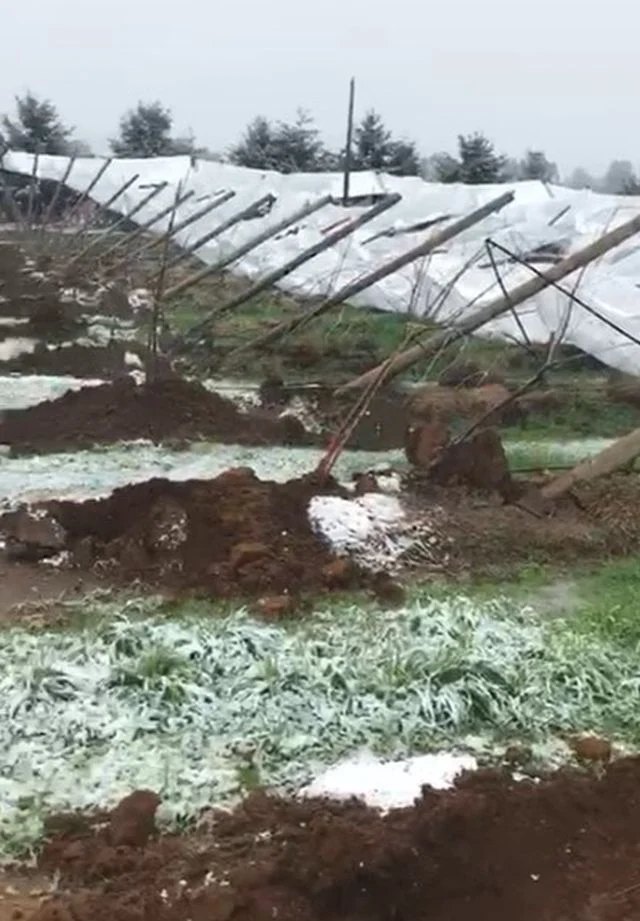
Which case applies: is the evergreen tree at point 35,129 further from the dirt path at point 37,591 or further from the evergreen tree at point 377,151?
the dirt path at point 37,591

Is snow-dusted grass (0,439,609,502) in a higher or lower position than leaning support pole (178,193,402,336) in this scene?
lower

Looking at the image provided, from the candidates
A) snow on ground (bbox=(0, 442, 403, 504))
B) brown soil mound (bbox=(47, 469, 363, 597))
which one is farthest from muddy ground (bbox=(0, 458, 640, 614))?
snow on ground (bbox=(0, 442, 403, 504))

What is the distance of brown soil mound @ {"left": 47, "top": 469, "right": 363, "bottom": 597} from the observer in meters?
6.33

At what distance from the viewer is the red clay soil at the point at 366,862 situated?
12.1 ft

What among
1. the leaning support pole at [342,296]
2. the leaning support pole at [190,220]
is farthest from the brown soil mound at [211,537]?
the leaning support pole at [190,220]

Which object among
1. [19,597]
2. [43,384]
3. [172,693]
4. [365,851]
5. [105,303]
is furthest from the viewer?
[105,303]

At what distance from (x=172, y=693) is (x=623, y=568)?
3.11m

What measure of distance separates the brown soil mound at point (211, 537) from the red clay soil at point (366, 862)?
211cm

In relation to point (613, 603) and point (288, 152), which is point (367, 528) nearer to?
point (613, 603)

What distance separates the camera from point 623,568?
6996mm

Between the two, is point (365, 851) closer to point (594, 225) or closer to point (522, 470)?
point (522, 470)

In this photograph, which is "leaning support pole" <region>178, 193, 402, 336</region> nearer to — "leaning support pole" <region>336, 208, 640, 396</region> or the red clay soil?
"leaning support pole" <region>336, 208, 640, 396</region>

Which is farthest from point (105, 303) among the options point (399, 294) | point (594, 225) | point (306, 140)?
point (306, 140)

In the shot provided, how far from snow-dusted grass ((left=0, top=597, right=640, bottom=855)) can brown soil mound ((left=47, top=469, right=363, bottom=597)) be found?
548 millimetres
